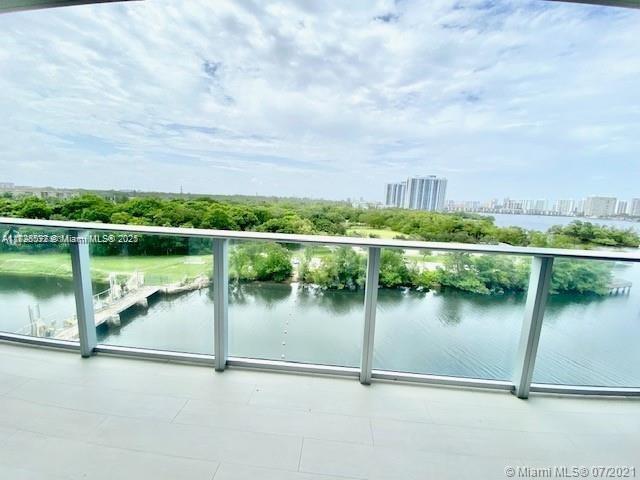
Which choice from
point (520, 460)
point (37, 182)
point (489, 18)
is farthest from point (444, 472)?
point (37, 182)

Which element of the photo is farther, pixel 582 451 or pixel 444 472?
Answer: pixel 582 451

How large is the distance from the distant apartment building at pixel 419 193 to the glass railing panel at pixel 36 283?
562cm

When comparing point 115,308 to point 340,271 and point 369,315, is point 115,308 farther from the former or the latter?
point 369,315

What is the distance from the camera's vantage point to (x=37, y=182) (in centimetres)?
510

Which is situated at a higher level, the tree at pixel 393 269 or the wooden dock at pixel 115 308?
the tree at pixel 393 269

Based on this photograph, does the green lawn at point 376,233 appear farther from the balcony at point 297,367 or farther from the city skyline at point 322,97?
the city skyline at point 322,97

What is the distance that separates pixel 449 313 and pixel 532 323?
1.64ft

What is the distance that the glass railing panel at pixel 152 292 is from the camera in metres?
1.89

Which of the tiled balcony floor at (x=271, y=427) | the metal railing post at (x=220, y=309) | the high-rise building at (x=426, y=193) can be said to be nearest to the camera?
the tiled balcony floor at (x=271, y=427)

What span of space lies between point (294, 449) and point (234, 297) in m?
1.02

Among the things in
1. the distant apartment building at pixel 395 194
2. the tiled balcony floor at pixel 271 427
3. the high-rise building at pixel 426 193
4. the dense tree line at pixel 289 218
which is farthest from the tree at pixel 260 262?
the distant apartment building at pixel 395 194

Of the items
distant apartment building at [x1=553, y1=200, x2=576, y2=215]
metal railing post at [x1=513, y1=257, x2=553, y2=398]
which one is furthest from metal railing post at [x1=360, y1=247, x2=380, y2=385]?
distant apartment building at [x1=553, y1=200, x2=576, y2=215]

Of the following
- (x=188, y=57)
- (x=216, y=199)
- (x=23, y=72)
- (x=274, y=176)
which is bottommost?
(x=216, y=199)

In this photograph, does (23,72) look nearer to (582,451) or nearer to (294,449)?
(294,449)
